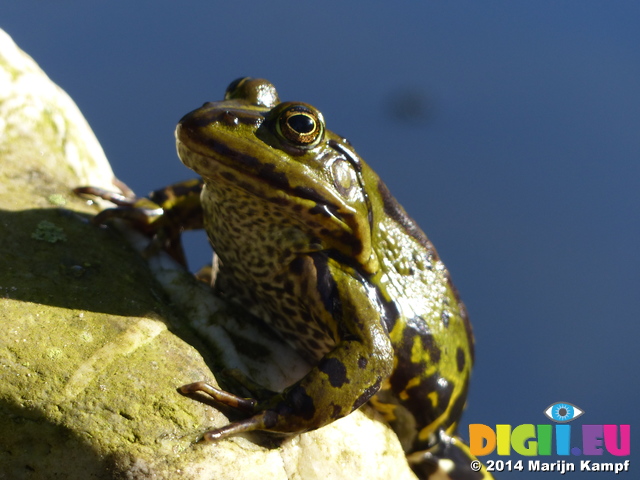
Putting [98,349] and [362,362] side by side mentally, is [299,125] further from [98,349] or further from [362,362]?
[98,349]

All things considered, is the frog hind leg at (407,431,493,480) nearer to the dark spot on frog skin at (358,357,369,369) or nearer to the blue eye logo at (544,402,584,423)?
the dark spot on frog skin at (358,357,369,369)

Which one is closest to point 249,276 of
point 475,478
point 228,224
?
point 228,224

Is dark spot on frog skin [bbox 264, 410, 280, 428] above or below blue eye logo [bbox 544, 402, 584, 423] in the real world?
above

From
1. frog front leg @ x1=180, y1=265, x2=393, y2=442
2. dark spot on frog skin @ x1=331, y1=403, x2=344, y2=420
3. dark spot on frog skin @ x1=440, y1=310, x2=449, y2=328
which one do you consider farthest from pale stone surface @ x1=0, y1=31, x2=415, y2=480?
dark spot on frog skin @ x1=440, y1=310, x2=449, y2=328

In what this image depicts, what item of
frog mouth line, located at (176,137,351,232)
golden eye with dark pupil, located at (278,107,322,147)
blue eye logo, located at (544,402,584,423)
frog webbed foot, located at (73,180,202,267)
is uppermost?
golden eye with dark pupil, located at (278,107,322,147)

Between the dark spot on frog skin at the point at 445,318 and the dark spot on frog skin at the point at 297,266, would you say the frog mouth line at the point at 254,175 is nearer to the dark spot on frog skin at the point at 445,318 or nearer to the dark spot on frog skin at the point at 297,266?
the dark spot on frog skin at the point at 297,266

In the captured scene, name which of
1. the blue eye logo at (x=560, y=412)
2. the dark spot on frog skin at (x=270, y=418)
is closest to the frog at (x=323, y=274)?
the dark spot on frog skin at (x=270, y=418)

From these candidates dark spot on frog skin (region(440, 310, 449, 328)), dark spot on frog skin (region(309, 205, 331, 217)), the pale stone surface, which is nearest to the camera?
the pale stone surface
